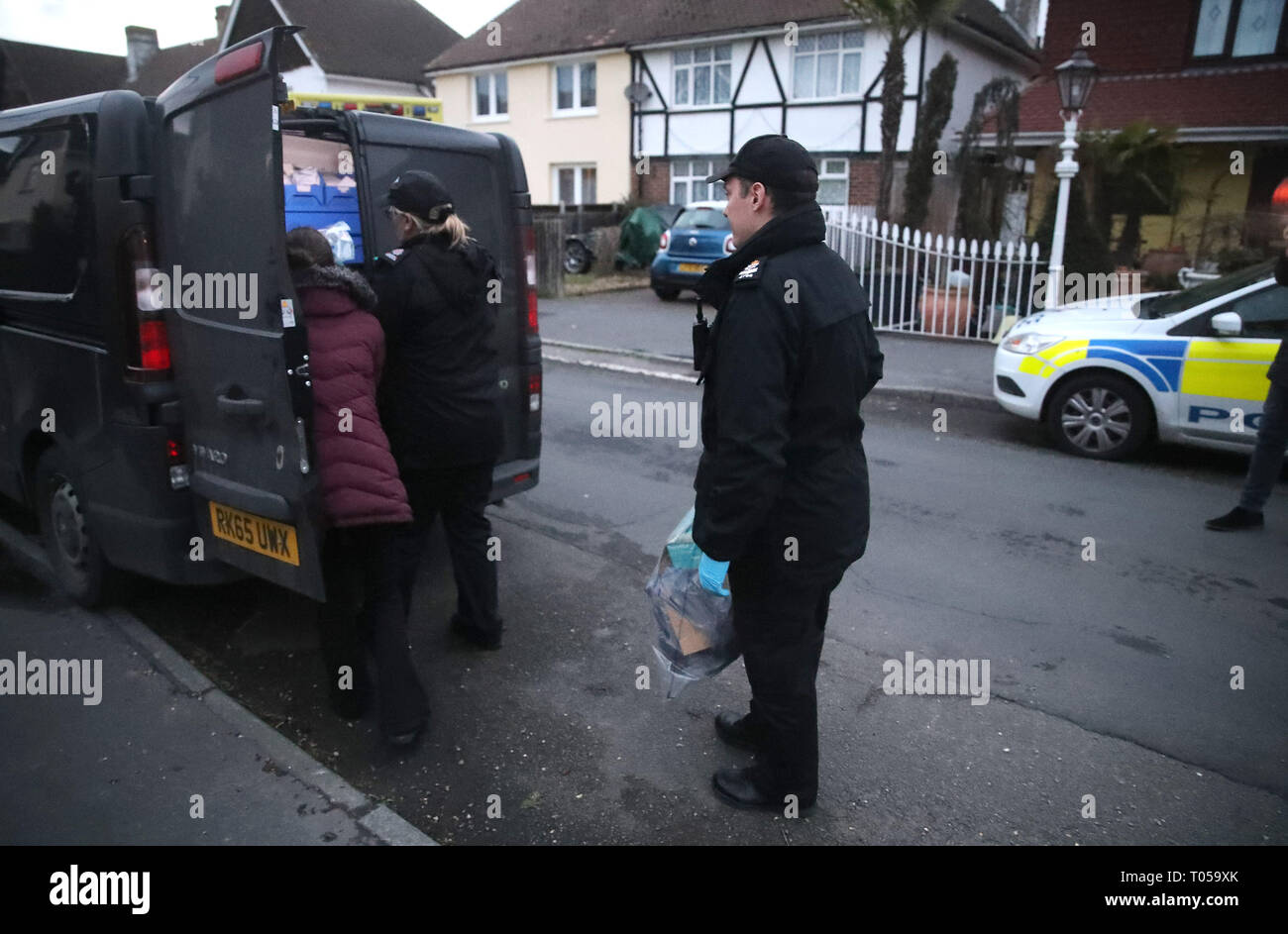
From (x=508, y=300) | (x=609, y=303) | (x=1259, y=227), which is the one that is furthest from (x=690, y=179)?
(x=508, y=300)

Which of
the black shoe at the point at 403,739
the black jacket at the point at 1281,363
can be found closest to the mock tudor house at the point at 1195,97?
the black jacket at the point at 1281,363

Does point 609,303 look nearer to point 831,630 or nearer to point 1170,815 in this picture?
point 831,630

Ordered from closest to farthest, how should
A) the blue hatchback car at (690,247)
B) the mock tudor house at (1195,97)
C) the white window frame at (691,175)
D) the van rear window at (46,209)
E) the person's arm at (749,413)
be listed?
the person's arm at (749,413) → the van rear window at (46,209) → the mock tudor house at (1195,97) → the blue hatchback car at (690,247) → the white window frame at (691,175)

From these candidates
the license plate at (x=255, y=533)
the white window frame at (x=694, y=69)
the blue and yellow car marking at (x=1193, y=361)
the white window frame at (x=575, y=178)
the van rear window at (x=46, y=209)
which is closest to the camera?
the license plate at (x=255, y=533)

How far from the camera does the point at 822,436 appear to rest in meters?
2.73

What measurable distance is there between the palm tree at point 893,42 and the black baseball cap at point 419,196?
1249 cm

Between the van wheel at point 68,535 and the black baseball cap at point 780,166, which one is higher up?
the black baseball cap at point 780,166

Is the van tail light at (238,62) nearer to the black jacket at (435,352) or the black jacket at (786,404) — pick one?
the black jacket at (435,352)

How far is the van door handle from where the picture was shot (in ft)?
10.5

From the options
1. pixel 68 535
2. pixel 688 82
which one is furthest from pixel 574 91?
pixel 68 535

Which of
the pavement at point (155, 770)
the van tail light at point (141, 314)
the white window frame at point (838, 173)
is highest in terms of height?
the white window frame at point (838, 173)

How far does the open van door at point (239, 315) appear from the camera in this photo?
2.97m

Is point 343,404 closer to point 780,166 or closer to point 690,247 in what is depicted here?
point 780,166

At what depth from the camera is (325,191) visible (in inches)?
172
